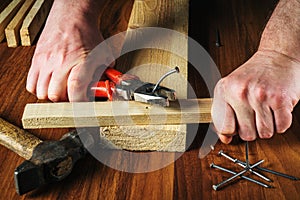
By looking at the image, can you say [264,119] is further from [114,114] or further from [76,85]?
[76,85]

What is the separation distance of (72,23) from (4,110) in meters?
0.28

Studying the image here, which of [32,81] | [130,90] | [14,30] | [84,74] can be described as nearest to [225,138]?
[130,90]

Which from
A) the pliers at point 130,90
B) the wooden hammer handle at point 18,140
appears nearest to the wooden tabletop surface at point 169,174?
the wooden hammer handle at point 18,140

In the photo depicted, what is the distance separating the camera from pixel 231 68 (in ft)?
4.89

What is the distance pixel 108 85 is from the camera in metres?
1.26

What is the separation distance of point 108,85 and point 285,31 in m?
0.41

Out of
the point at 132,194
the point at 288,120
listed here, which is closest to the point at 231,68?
the point at 288,120

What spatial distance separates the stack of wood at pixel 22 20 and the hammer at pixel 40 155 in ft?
1.40

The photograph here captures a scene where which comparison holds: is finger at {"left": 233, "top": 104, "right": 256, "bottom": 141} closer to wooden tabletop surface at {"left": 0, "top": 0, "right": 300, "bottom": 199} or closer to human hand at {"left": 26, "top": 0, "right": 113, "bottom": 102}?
wooden tabletop surface at {"left": 0, "top": 0, "right": 300, "bottom": 199}

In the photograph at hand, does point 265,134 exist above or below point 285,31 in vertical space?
below

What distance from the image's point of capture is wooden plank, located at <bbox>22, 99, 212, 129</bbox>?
3.90 ft

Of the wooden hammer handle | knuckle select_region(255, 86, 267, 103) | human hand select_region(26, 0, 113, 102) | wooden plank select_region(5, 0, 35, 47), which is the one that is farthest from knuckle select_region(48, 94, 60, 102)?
knuckle select_region(255, 86, 267, 103)

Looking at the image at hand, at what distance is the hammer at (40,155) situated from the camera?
109 centimetres

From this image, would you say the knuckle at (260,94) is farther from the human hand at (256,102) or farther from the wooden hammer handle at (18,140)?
the wooden hammer handle at (18,140)
